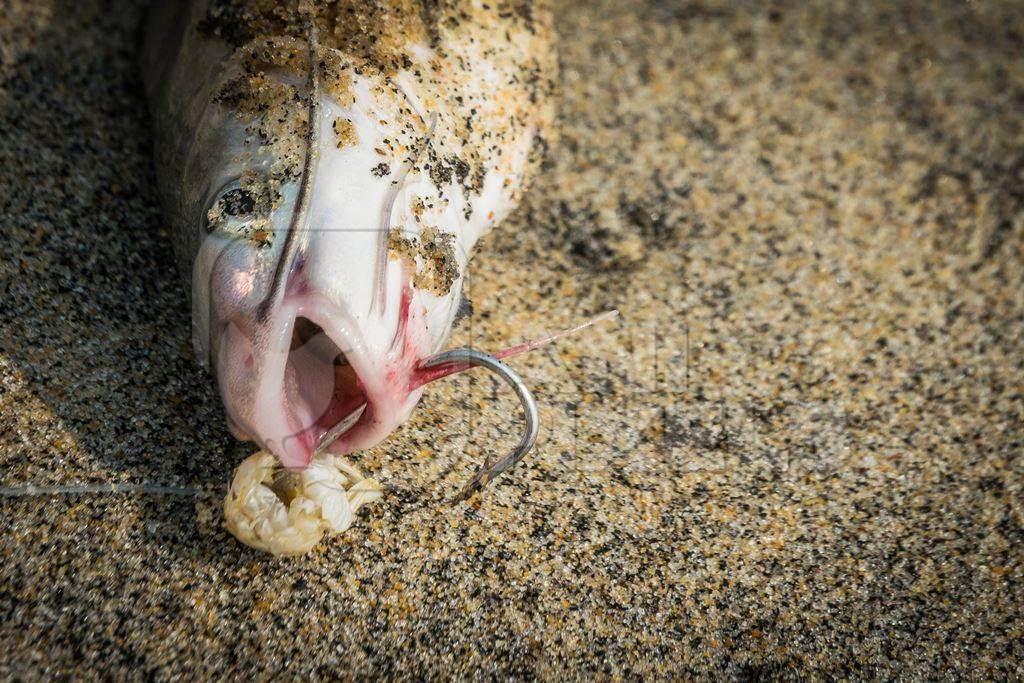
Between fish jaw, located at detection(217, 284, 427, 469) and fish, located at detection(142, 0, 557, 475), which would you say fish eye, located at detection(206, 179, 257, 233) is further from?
fish jaw, located at detection(217, 284, 427, 469)

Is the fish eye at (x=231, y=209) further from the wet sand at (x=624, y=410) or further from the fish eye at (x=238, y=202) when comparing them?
the wet sand at (x=624, y=410)

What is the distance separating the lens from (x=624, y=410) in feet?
7.64

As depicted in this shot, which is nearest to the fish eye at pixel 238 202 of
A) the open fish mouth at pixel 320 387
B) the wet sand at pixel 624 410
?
the open fish mouth at pixel 320 387

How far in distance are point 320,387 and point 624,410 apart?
87 centimetres

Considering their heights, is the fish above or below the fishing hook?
above

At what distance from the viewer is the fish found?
1.77 meters

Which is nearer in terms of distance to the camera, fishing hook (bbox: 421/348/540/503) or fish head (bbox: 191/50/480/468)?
fish head (bbox: 191/50/480/468)

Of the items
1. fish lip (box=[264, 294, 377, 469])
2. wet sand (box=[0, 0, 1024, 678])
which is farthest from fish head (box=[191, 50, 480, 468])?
wet sand (box=[0, 0, 1024, 678])

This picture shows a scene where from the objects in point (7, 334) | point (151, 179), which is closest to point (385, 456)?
point (7, 334)

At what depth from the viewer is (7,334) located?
2115 millimetres

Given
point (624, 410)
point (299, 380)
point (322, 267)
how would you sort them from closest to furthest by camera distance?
point (322, 267), point (299, 380), point (624, 410)

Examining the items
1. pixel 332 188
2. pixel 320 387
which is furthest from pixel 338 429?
pixel 332 188

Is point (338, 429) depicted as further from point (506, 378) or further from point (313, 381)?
point (506, 378)

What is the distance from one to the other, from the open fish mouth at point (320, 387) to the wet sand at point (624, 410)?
219mm
